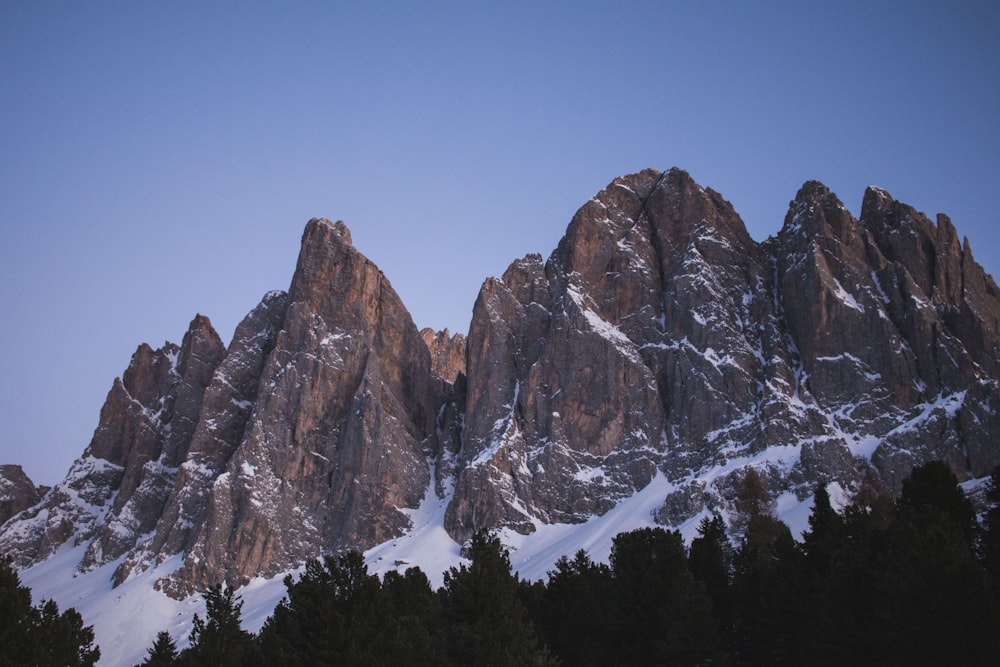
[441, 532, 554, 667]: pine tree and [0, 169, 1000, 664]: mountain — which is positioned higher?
[0, 169, 1000, 664]: mountain

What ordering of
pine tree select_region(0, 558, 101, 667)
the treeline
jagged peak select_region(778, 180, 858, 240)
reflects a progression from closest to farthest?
the treeline → pine tree select_region(0, 558, 101, 667) → jagged peak select_region(778, 180, 858, 240)

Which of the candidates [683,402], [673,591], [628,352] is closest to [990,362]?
[683,402]

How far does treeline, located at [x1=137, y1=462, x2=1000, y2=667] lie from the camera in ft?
116

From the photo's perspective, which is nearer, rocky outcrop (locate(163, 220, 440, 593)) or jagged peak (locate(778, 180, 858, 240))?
rocky outcrop (locate(163, 220, 440, 593))

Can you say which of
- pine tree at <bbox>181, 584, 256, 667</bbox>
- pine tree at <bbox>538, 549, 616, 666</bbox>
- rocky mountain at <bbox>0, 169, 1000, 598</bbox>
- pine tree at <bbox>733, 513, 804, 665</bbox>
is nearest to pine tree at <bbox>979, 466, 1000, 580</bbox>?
pine tree at <bbox>733, 513, 804, 665</bbox>

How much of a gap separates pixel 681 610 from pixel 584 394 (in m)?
111

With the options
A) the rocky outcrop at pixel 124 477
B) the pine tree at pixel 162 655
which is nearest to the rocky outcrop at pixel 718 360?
the rocky outcrop at pixel 124 477

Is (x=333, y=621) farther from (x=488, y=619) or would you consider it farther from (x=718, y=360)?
(x=718, y=360)

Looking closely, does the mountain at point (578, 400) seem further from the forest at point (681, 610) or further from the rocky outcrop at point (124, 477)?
the forest at point (681, 610)

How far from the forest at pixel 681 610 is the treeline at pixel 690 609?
0.28 ft

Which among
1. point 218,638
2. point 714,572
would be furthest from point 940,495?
point 218,638

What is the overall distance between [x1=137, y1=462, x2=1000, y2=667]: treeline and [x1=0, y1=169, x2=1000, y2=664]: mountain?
76.1 metres

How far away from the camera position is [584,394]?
520ft

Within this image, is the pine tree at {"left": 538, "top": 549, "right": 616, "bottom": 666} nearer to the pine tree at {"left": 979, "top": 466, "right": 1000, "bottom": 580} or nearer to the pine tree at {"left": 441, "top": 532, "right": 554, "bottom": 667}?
the pine tree at {"left": 441, "top": 532, "right": 554, "bottom": 667}
